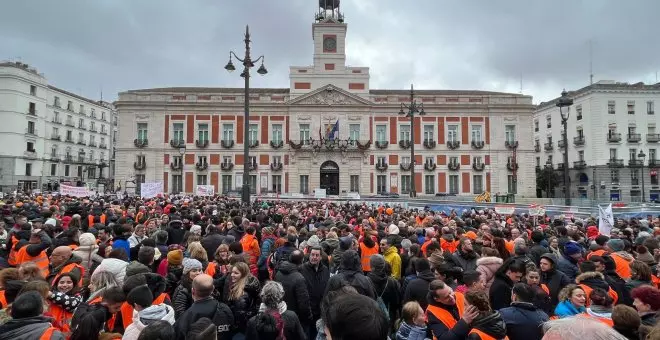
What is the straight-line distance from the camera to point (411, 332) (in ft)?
11.2

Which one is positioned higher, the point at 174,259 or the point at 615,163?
the point at 615,163

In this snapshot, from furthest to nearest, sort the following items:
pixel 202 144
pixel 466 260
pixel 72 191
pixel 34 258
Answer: pixel 202 144 < pixel 72 191 < pixel 466 260 < pixel 34 258

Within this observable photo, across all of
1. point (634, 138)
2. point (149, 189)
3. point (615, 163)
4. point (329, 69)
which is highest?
point (329, 69)

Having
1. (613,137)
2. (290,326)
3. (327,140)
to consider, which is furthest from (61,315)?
(613,137)

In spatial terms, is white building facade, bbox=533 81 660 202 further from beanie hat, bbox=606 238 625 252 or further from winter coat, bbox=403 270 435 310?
winter coat, bbox=403 270 435 310

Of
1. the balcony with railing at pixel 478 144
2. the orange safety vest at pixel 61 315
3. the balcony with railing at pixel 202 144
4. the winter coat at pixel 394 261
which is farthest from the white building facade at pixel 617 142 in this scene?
the orange safety vest at pixel 61 315

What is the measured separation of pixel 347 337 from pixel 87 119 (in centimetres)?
6392

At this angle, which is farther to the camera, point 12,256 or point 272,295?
point 12,256

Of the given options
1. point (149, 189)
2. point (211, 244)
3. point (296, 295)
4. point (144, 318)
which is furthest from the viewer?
point (149, 189)

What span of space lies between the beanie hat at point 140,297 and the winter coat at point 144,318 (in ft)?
0.33

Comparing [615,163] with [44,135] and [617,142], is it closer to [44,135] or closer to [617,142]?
[617,142]

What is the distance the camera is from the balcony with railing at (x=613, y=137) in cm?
4341

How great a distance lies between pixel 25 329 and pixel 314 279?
3.20 m

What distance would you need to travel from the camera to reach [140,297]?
342 cm
